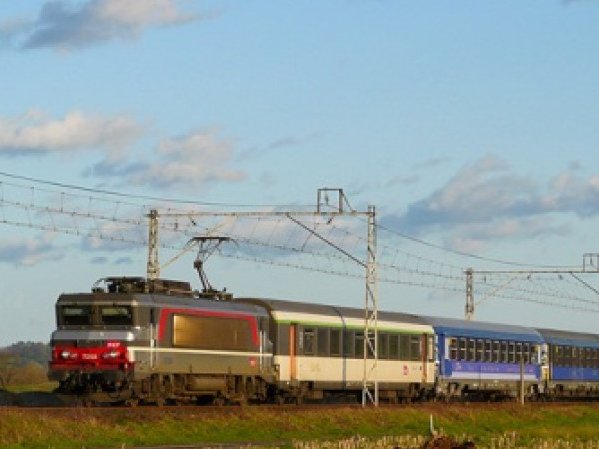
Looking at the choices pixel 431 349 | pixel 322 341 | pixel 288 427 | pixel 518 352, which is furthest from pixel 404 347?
pixel 288 427

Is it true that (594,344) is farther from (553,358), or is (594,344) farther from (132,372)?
(132,372)

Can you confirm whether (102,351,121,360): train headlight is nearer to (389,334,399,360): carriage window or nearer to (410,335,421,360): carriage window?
(389,334,399,360): carriage window

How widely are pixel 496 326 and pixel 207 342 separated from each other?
→ 28.9 m

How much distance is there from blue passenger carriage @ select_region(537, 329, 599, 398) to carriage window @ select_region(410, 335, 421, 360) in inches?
593

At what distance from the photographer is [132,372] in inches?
1784

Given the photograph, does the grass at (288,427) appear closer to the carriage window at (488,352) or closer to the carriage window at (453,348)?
→ the carriage window at (453,348)

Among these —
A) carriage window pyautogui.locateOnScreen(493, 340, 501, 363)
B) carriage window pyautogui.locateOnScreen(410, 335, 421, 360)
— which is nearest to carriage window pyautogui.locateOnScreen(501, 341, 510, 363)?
carriage window pyautogui.locateOnScreen(493, 340, 501, 363)

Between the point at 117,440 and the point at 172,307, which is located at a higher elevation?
the point at 172,307

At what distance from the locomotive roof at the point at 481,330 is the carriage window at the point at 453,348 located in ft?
1.14

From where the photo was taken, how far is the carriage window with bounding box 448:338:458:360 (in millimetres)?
68438

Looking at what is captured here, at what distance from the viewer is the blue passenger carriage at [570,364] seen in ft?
260

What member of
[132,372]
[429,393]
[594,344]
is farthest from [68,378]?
[594,344]

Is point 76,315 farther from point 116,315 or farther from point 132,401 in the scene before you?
point 132,401

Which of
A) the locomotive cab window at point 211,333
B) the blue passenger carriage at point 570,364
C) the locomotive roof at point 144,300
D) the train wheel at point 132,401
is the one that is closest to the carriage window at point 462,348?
the blue passenger carriage at point 570,364
